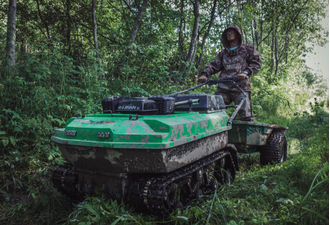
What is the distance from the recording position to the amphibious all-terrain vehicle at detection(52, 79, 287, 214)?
2.74 metres

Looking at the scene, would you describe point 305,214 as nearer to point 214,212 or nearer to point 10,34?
point 214,212

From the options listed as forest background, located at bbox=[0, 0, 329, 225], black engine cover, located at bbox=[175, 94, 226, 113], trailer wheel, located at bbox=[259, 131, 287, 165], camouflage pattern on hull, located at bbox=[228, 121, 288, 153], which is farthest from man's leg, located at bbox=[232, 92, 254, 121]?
black engine cover, located at bbox=[175, 94, 226, 113]

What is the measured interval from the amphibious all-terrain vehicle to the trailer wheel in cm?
167

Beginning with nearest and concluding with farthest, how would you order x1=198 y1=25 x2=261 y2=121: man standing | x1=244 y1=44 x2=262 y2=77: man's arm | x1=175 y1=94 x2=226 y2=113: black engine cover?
x1=175 y1=94 x2=226 y2=113: black engine cover
x1=244 y1=44 x2=262 y2=77: man's arm
x1=198 y1=25 x2=261 y2=121: man standing

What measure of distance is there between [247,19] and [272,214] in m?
8.74

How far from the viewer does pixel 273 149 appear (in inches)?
Answer: 202

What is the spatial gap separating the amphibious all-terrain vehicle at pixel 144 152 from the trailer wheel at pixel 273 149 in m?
1.67

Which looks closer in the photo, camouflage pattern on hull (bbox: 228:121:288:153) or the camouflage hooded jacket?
camouflage pattern on hull (bbox: 228:121:288:153)

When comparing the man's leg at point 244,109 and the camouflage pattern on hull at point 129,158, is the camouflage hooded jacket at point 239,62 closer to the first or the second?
the man's leg at point 244,109

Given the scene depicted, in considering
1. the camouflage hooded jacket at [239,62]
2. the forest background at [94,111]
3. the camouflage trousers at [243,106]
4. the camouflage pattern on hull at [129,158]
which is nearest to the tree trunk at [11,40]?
the forest background at [94,111]

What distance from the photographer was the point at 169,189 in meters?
2.93

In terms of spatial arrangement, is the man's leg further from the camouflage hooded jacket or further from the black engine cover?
the black engine cover


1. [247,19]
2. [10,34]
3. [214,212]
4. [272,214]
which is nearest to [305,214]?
[272,214]

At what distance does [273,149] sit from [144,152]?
10.5 feet
